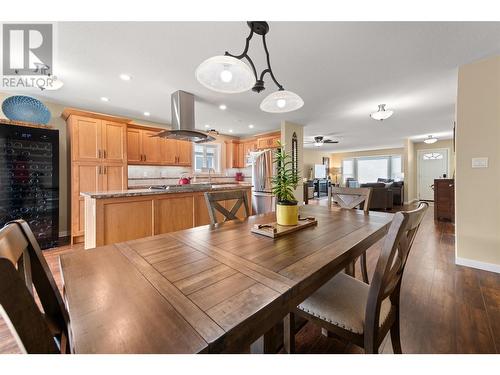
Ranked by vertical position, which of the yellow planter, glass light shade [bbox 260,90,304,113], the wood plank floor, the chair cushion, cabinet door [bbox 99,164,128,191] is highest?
glass light shade [bbox 260,90,304,113]

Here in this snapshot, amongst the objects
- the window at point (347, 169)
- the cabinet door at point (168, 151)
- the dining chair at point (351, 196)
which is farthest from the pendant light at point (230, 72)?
the window at point (347, 169)

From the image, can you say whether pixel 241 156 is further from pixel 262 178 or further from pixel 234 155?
pixel 262 178

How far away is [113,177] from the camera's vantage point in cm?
376

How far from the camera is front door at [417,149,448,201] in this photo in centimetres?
749

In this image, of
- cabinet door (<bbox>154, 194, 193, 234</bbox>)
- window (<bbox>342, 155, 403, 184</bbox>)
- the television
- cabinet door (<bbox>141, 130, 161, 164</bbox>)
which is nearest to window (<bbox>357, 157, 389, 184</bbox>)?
window (<bbox>342, 155, 403, 184</bbox>)

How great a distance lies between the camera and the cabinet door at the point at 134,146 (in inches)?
163

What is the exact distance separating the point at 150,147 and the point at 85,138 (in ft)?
3.74

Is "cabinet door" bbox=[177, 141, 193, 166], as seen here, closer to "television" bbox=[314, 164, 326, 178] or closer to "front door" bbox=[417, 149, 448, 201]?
"television" bbox=[314, 164, 326, 178]

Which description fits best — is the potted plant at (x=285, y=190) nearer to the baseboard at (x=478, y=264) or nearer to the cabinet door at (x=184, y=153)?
the baseboard at (x=478, y=264)

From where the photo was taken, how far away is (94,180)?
11.7ft

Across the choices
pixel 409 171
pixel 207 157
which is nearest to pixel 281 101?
pixel 207 157

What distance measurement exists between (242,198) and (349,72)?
6.63 feet

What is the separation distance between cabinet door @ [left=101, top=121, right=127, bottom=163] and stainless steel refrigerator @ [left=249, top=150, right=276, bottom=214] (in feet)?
9.29
